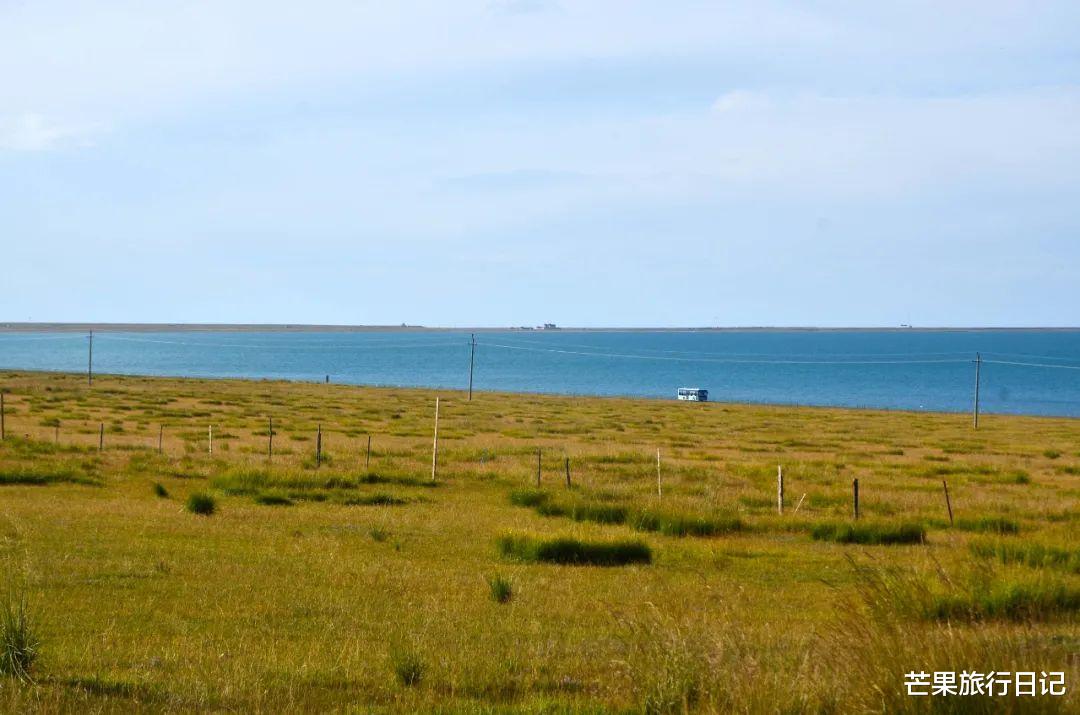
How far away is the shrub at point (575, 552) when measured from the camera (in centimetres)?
1744

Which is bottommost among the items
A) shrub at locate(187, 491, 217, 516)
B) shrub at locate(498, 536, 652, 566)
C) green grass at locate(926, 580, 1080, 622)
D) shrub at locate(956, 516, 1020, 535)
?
shrub at locate(187, 491, 217, 516)

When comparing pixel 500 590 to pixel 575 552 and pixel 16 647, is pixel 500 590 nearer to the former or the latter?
pixel 575 552

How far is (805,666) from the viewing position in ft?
23.6

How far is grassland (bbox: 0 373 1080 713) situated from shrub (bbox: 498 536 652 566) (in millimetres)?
47

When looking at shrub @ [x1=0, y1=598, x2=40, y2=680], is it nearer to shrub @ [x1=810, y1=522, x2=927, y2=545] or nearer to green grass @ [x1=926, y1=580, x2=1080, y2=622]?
green grass @ [x1=926, y1=580, x2=1080, y2=622]

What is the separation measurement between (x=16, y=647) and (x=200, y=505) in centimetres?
1369

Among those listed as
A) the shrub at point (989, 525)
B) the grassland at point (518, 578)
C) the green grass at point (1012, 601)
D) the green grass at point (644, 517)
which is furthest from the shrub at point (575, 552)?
the shrub at point (989, 525)

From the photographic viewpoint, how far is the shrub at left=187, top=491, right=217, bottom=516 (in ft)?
71.6

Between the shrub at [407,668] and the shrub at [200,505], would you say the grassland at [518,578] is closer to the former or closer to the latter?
the shrub at [407,668]

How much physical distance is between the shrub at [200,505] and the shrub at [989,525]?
50.9 feet

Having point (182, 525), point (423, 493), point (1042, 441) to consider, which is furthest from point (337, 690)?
point (1042, 441)

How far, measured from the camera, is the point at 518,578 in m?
15.3

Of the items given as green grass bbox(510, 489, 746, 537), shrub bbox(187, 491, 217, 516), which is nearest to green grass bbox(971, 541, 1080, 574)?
green grass bbox(510, 489, 746, 537)

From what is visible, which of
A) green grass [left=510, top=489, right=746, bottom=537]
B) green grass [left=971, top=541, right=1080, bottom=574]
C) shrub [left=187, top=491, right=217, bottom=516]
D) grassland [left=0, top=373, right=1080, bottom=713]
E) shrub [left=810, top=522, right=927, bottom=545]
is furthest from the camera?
shrub [left=187, top=491, right=217, bottom=516]
